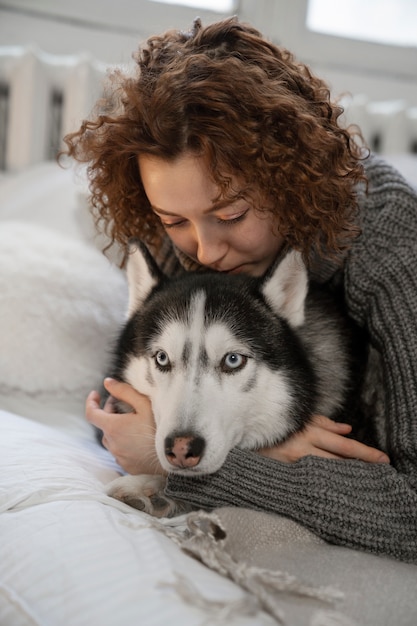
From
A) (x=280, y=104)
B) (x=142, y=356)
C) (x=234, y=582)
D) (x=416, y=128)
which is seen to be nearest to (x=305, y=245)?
(x=280, y=104)

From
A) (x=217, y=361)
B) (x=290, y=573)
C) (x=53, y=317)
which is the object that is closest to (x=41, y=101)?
(x=53, y=317)

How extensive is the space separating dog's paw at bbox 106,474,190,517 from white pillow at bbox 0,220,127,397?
0.57m

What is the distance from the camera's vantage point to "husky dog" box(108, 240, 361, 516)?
4.09 ft

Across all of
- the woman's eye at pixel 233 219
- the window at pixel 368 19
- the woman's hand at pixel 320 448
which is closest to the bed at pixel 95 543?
the woman's hand at pixel 320 448

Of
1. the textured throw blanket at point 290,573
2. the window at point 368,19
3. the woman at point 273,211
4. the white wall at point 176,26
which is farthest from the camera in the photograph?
the window at point 368,19

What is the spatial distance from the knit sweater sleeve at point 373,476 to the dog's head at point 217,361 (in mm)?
94

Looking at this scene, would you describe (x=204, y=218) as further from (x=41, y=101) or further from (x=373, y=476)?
(x=41, y=101)

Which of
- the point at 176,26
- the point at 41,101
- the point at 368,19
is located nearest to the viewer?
the point at 41,101

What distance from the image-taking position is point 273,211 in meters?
1.58

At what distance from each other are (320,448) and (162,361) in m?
0.41

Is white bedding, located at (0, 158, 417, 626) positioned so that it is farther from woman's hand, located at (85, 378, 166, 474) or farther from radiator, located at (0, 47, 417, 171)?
radiator, located at (0, 47, 417, 171)

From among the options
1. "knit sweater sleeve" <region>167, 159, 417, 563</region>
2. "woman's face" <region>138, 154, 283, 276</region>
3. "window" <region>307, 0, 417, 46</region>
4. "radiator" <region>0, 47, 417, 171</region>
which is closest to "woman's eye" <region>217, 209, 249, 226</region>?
"woman's face" <region>138, 154, 283, 276</region>

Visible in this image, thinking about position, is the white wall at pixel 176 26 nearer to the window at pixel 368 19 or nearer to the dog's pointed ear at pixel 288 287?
the window at pixel 368 19

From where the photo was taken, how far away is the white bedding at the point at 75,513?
885 mm
